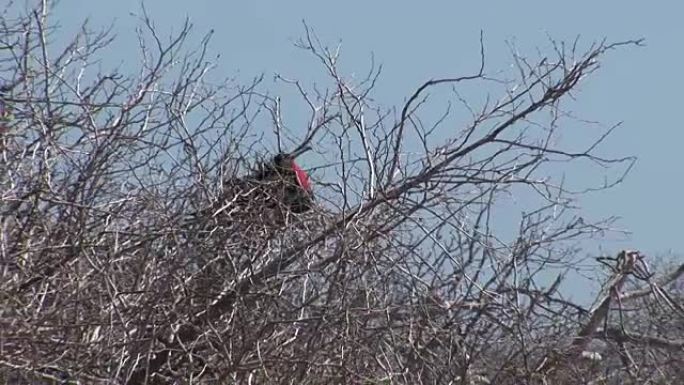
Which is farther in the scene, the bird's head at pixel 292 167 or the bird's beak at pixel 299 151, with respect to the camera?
the bird's beak at pixel 299 151

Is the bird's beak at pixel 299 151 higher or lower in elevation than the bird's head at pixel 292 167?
higher

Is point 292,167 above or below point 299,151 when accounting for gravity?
below

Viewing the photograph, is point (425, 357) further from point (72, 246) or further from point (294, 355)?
point (72, 246)

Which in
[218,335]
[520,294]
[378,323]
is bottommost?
[218,335]

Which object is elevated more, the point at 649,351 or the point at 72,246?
the point at 649,351

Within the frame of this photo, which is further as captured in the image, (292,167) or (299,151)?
(299,151)

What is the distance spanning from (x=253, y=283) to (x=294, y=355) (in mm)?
369

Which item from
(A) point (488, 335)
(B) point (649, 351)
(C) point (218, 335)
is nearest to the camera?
(C) point (218, 335)

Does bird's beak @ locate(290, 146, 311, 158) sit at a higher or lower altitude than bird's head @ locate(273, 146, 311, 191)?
higher

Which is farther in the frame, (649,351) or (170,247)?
(649,351)

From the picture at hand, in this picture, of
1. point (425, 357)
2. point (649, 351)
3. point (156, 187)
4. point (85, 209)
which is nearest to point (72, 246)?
point (85, 209)

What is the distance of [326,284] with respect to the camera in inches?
223

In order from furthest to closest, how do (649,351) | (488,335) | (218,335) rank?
(649,351) < (488,335) < (218,335)

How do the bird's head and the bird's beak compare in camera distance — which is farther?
the bird's beak
